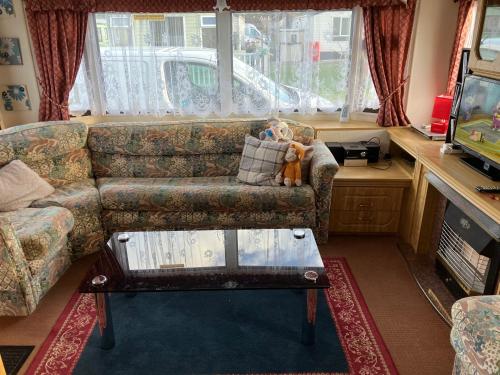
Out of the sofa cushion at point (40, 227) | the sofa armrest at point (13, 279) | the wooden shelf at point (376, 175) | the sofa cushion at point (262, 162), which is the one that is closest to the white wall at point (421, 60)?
the wooden shelf at point (376, 175)

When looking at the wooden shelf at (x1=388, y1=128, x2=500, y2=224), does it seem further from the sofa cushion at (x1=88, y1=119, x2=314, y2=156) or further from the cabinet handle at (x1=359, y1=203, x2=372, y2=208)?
the sofa cushion at (x1=88, y1=119, x2=314, y2=156)

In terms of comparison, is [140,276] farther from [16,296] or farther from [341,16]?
[341,16]

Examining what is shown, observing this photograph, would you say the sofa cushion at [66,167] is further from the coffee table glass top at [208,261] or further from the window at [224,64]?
the coffee table glass top at [208,261]

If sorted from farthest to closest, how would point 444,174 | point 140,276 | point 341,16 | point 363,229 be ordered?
point 341,16
point 363,229
point 444,174
point 140,276

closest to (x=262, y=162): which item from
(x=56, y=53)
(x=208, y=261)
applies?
(x=208, y=261)

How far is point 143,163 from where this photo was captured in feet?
11.0

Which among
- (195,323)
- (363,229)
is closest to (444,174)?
(363,229)

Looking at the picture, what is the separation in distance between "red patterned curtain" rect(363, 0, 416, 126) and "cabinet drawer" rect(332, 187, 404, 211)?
0.77 m

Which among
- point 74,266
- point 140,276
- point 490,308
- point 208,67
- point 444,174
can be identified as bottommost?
point 74,266

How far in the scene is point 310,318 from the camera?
2.04 metres

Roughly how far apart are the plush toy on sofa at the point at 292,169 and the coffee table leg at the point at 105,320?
4.87ft

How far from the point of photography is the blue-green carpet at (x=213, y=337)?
1.97 m

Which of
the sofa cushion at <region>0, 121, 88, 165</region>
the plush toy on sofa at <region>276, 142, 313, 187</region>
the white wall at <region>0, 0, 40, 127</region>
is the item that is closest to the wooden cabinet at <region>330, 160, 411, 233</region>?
the plush toy on sofa at <region>276, 142, 313, 187</region>

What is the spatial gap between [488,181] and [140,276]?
1.96 m
